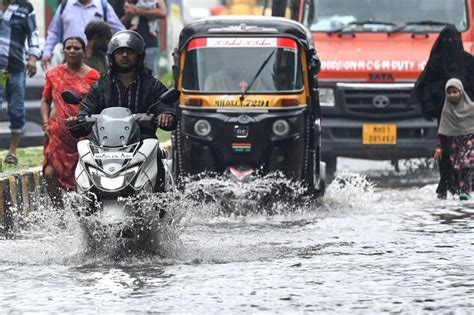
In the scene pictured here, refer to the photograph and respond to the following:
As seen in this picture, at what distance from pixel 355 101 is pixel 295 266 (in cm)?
769

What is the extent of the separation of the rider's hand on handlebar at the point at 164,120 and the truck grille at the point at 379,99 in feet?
23.2

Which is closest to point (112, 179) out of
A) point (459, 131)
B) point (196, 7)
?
point (459, 131)

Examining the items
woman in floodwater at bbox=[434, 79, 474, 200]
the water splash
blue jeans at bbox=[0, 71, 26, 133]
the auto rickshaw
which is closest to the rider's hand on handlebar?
the water splash

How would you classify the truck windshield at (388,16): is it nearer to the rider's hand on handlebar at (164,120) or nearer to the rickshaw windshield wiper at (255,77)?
the rickshaw windshield wiper at (255,77)

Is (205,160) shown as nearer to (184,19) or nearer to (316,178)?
(316,178)

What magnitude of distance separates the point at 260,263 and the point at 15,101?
20.0 feet

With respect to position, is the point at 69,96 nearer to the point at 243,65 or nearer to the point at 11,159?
the point at 243,65

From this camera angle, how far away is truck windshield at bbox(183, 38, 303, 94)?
568 inches

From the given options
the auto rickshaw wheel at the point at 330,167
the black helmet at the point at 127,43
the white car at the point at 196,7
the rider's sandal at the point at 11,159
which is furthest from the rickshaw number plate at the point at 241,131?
the white car at the point at 196,7

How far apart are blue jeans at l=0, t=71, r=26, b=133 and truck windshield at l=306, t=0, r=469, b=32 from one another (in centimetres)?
384

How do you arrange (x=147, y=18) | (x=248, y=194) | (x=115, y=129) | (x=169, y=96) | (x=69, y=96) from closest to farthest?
(x=115, y=129)
(x=169, y=96)
(x=69, y=96)
(x=248, y=194)
(x=147, y=18)

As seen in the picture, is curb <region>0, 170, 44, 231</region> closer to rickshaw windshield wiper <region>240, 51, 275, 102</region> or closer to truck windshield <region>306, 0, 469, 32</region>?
rickshaw windshield wiper <region>240, 51, 275, 102</region>

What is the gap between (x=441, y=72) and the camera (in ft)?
53.8

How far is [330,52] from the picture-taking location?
57.2ft
